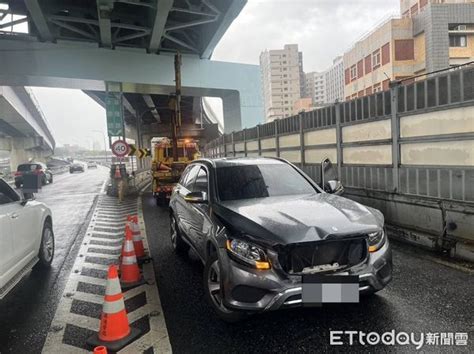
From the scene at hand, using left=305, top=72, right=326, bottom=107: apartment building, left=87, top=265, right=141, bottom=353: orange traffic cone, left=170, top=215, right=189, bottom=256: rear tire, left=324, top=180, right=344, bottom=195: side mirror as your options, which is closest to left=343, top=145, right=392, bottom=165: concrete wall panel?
left=324, top=180, right=344, bottom=195: side mirror

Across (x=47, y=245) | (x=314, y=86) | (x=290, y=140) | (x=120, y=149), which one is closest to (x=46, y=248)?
(x=47, y=245)

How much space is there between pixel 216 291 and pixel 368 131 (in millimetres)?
4998

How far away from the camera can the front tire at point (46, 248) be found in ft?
17.3

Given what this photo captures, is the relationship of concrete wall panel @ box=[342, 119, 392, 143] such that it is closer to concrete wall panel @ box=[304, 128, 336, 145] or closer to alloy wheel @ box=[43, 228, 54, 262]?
concrete wall panel @ box=[304, 128, 336, 145]

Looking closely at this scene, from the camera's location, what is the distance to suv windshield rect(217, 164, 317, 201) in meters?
4.24

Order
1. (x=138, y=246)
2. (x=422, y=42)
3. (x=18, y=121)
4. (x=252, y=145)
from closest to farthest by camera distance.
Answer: (x=138, y=246)
(x=252, y=145)
(x=18, y=121)
(x=422, y=42)

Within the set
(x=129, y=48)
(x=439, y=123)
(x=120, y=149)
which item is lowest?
(x=439, y=123)

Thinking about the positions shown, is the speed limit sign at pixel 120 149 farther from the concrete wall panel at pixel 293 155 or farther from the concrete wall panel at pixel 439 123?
the concrete wall panel at pixel 439 123

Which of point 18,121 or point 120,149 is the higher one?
point 18,121

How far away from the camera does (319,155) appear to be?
8930 millimetres

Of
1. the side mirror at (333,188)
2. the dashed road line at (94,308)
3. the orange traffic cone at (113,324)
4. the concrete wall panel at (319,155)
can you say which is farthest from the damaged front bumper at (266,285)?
the concrete wall panel at (319,155)

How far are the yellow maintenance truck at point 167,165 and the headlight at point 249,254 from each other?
9585 millimetres

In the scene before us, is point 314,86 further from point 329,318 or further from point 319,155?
point 329,318

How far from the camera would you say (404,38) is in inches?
1448
